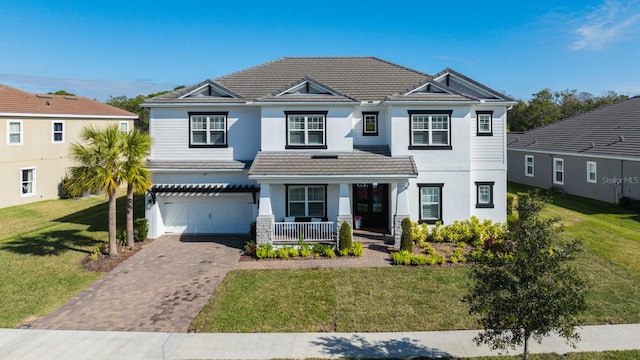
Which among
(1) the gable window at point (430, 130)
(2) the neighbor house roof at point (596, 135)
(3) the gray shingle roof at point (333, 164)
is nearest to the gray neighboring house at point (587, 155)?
(2) the neighbor house roof at point (596, 135)

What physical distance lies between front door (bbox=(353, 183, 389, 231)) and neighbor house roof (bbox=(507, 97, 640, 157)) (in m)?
14.8

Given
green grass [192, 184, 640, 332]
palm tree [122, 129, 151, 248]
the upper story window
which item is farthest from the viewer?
the upper story window

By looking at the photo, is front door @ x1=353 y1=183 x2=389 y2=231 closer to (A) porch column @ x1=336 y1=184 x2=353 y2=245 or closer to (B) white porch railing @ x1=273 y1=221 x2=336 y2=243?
(A) porch column @ x1=336 y1=184 x2=353 y2=245

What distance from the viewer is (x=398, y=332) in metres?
10.0

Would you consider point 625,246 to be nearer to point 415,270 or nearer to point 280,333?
point 415,270

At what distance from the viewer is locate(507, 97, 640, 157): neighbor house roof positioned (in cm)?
2516

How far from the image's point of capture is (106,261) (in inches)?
627

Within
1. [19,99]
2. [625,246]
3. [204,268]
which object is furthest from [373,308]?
[19,99]

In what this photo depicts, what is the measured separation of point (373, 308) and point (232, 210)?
424 inches

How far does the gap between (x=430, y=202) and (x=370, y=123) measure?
4843 mm

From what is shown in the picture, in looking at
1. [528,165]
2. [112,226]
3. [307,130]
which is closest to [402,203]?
[307,130]

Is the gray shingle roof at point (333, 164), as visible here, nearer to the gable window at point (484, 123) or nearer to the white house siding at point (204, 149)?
the white house siding at point (204, 149)

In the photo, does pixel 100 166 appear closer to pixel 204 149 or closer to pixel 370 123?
pixel 204 149

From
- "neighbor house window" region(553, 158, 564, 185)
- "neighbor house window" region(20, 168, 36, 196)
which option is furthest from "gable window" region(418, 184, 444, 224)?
"neighbor house window" region(20, 168, 36, 196)
